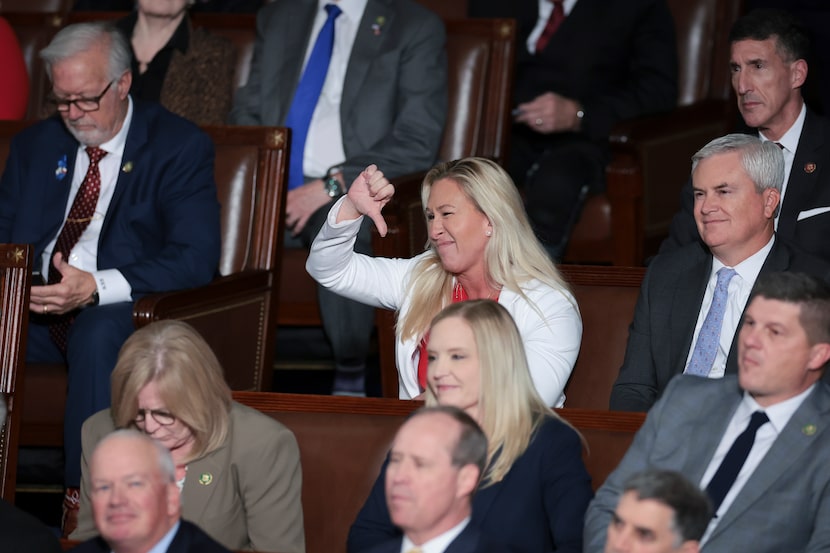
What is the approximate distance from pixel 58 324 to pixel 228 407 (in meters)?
1.09

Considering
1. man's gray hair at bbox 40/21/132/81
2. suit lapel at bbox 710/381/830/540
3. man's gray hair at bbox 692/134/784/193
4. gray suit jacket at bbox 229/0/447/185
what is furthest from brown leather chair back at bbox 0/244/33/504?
suit lapel at bbox 710/381/830/540

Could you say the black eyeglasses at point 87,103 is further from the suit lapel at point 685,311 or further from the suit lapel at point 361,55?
the suit lapel at point 685,311

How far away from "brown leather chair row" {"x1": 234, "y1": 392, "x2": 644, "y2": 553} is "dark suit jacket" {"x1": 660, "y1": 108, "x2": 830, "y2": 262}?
89cm

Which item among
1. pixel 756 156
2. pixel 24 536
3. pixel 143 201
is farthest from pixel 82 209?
pixel 756 156

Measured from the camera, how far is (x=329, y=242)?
3.18 meters

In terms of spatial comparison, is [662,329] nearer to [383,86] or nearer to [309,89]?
[383,86]

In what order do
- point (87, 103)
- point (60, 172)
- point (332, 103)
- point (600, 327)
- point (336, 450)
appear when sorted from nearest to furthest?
point (336, 450), point (600, 327), point (87, 103), point (60, 172), point (332, 103)

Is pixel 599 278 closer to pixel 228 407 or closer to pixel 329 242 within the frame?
pixel 329 242

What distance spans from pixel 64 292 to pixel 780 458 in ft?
6.20

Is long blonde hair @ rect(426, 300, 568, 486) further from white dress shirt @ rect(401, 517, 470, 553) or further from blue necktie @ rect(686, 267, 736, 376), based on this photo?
blue necktie @ rect(686, 267, 736, 376)

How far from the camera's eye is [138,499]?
220 centimetres

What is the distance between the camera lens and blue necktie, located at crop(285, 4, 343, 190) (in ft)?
14.4

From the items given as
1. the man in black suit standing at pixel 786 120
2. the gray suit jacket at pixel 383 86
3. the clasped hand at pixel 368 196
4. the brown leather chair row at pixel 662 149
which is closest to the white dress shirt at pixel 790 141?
the man in black suit standing at pixel 786 120

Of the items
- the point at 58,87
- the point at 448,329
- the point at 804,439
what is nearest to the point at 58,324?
the point at 58,87
